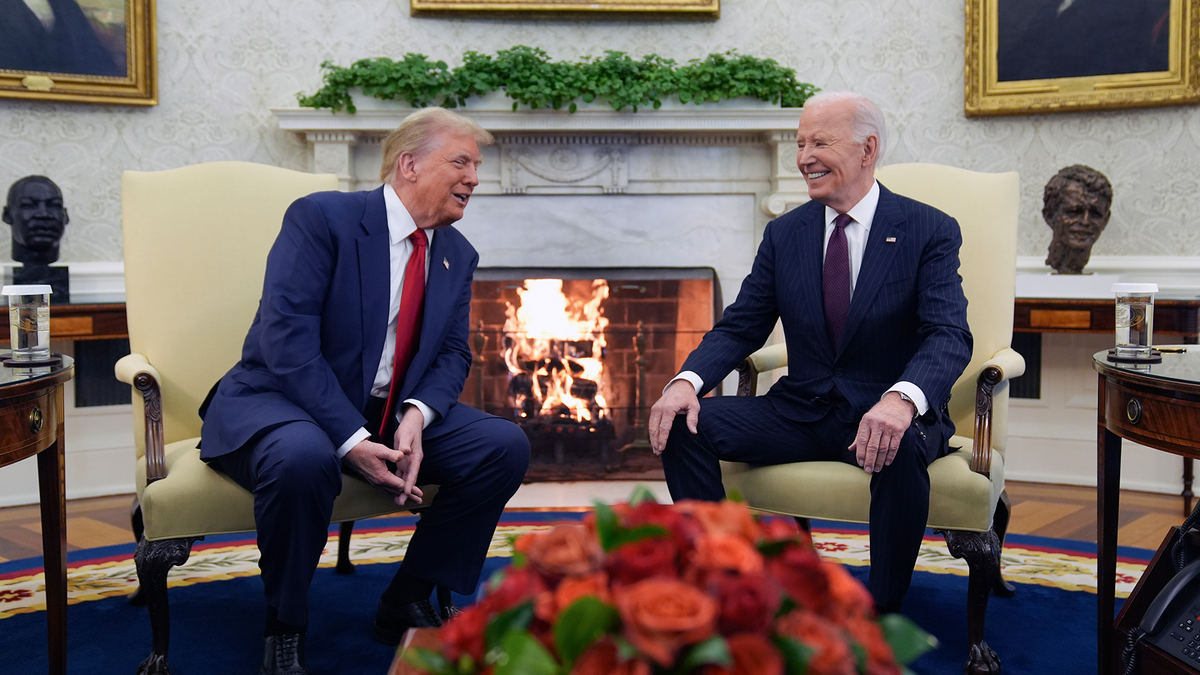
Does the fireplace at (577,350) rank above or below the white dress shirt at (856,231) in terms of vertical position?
below

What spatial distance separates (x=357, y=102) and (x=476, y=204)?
2.25ft

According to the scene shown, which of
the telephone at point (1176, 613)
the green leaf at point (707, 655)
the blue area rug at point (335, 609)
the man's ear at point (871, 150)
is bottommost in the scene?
the blue area rug at point (335, 609)

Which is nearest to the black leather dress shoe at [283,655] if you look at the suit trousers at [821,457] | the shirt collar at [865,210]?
the suit trousers at [821,457]

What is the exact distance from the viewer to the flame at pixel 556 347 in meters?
4.06

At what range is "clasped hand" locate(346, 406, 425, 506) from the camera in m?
1.94

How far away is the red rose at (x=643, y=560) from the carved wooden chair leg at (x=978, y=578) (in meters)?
1.45

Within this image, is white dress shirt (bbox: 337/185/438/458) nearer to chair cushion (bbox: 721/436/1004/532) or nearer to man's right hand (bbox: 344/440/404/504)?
man's right hand (bbox: 344/440/404/504)

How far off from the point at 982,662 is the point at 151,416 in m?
1.99

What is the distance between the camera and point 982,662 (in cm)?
199

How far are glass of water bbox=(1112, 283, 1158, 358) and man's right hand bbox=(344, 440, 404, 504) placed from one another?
165 centimetres

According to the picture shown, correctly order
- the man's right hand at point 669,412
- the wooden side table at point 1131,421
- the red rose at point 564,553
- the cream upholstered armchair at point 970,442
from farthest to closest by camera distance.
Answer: the man's right hand at point 669,412, the cream upholstered armchair at point 970,442, the wooden side table at point 1131,421, the red rose at point 564,553

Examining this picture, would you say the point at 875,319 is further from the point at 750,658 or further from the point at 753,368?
the point at 750,658

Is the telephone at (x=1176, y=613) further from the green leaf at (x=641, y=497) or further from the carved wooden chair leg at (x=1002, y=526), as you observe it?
the green leaf at (x=641, y=497)

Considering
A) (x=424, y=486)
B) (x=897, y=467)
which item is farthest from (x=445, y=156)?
(x=897, y=467)
